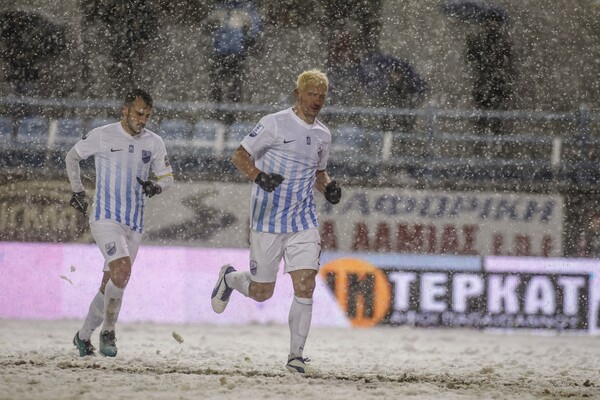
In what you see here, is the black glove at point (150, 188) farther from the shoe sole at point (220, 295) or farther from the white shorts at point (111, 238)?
the shoe sole at point (220, 295)

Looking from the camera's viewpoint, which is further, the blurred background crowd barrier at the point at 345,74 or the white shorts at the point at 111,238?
the blurred background crowd barrier at the point at 345,74

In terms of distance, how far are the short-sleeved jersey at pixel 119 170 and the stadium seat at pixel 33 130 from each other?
6496 mm

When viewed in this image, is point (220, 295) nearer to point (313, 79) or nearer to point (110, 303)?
point (110, 303)

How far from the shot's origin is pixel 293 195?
5297mm

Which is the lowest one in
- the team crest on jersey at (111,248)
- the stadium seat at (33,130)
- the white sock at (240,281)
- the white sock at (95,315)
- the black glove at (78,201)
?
the white sock at (95,315)

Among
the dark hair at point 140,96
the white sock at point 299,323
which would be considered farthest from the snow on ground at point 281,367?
the dark hair at point 140,96

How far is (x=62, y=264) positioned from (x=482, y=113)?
20.7 ft

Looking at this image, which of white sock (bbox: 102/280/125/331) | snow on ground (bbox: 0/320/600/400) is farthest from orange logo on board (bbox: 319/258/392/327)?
white sock (bbox: 102/280/125/331)

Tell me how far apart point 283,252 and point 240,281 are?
0.41 m

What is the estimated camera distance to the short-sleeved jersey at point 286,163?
5.27 m

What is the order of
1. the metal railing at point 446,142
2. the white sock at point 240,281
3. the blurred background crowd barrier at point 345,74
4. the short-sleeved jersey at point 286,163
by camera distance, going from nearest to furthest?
the short-sleeved jersey at point 286,163, the white sock at point 240,281, the metal railing at point 446,142, the blurred background crowd barrier at point 345,74

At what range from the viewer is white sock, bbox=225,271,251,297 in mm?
5605

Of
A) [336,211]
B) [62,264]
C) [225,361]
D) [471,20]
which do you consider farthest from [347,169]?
[225,361]

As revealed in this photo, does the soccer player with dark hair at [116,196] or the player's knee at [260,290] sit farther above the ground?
the soccer player with dark hair at [116,196]
